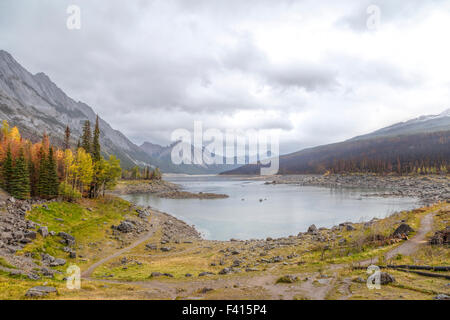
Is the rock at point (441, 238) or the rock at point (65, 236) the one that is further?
the rock at point (65, 236)

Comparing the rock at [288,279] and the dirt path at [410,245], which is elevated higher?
the dirt path at [410,245]

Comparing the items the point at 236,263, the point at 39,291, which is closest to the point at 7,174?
the point at 39,291

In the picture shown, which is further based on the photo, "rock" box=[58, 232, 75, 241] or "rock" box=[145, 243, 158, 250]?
"rock" box=[145, 243, 158, 250]

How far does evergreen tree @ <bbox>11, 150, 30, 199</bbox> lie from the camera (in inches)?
1676

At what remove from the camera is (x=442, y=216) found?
34.9 m

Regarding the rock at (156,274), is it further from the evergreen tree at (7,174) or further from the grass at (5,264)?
the evergreen tree at (7,174)

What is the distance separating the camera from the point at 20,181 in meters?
43.0

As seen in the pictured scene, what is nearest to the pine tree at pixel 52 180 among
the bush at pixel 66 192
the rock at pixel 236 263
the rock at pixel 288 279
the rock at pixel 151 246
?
the bush at pixel 66 192

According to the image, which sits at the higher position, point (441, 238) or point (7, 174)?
point (7, 174)

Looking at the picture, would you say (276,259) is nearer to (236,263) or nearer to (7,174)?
(236,263)

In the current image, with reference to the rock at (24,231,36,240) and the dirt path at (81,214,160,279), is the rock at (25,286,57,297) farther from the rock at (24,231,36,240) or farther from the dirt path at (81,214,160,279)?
the rock at (24,231,36,240)

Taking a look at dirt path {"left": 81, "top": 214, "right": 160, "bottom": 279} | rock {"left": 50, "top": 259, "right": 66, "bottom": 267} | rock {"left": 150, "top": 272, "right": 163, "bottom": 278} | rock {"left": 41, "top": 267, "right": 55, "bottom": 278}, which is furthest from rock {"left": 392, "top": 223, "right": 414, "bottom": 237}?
rock {"left": 50, "top": 259, "right": 66, "bottom": 267}

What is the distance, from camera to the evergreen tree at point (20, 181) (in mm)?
42562
